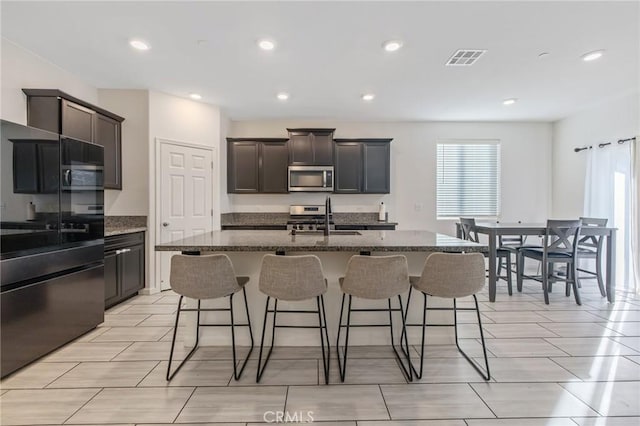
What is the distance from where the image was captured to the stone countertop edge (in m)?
3.40

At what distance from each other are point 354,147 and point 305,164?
886 mm

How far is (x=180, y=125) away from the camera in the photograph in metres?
4.37

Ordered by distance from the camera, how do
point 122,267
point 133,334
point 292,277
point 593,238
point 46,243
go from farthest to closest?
point 593,238 → point 122,267 → point 133,334 → point 46,243 → point 292,277

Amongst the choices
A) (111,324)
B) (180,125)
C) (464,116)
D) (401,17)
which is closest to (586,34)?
(401,17)

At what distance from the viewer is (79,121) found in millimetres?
3359

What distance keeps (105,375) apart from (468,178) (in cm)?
583

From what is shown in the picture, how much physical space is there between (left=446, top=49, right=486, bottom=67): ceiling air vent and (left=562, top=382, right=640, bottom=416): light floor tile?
2873 mm

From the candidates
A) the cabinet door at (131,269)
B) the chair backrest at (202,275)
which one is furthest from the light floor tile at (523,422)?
the cabinet door at (131,269)

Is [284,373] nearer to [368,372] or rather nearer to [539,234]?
[368,372]

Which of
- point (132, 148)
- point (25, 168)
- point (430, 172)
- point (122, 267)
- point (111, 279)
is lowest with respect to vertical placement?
point (111, 279)

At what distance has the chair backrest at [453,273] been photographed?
207 cm

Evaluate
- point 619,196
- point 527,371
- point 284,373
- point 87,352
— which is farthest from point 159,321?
point 619,196

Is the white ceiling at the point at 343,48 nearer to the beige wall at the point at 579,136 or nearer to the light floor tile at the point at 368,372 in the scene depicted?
the beige wall at the point at 579,136

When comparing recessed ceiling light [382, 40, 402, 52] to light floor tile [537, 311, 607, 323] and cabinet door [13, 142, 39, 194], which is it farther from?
light floor tile [537, 311, 607, 323]
